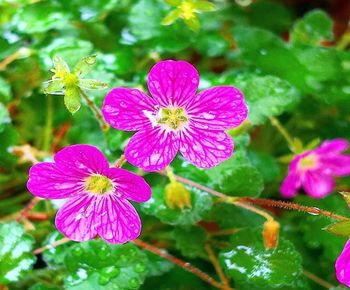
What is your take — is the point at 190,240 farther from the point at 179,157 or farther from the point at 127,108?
the point at 127,108

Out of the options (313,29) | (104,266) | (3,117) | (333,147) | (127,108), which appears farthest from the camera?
(313,29)

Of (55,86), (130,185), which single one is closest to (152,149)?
(130,185)

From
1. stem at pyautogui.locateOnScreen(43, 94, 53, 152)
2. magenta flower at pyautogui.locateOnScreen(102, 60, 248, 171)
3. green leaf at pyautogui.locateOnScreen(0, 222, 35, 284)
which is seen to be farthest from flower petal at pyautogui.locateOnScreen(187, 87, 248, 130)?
stem at pyautogui.locateOnScreen(43, 94, 53, 152)

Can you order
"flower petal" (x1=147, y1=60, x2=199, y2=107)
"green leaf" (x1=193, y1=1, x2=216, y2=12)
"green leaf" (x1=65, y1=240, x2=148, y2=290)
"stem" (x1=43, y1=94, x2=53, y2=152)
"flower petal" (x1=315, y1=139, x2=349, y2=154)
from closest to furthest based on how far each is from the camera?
"flower petal" (x1=147, y1=60, x2=199, y2=107) → "green leaf" (x1=65, y1=240, x2=148, y2=290) → "green leaf" (x1=193, y1=1, x2=216, y2=12) → "flower petal" (x1=315, y1=139, x2=349, y2=154) → "stem" (x1=43, y1=94, x2=53, y2=152)

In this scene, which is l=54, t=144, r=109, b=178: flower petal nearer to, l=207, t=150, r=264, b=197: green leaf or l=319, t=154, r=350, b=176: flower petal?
l=207, t=150, r=264, b=197: green leaf

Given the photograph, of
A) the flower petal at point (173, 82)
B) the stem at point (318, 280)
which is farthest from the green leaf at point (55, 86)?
the stem at point (318, 280)
